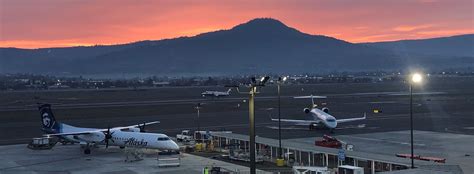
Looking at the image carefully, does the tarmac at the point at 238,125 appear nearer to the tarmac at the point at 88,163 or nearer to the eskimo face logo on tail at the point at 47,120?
the tarmac at the point at 88,163

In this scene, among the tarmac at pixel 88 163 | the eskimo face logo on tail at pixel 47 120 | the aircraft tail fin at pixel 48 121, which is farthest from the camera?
the eskimo face logo on tail at pixel 47 120

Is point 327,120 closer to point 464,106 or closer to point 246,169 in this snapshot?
point 246,169

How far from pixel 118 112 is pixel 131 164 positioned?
66.9m

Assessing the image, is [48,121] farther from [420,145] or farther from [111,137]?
[420,145]

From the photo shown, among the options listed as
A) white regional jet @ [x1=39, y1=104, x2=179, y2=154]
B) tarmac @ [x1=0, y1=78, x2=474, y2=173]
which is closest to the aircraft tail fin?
white regional jet @ [x1=39, y1=104, x2=179, y2=154]

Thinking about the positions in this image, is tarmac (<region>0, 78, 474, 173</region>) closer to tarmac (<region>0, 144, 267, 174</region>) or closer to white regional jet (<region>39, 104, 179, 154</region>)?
tarmac (<region>0, 144, 267, 174</region>)

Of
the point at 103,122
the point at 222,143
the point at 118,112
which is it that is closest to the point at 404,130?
the point at 222,143

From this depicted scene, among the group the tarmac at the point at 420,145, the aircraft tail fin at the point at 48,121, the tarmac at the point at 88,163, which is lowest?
the tarmac at the point at 88,163

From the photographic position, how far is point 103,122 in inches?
3856

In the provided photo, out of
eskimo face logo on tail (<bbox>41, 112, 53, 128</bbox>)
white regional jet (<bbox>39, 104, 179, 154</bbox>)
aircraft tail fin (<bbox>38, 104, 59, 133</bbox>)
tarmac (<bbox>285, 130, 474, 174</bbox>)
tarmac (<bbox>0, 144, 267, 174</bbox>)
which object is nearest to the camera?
tarmac (<bbox>0, 144, 267, 174</bbox>)

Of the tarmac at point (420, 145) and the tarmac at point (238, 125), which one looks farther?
the tarmac at point (238, 125)

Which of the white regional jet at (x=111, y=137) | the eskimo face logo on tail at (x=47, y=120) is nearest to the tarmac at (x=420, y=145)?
the white regional jet at (x=111, y=137)

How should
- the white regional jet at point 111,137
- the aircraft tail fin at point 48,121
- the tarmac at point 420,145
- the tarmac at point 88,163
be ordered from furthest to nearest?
the aircraft tail fin at point 48,121
the white regional jet at point 111,137
the tarmac at point 420,145
the tarmac at point 88,163

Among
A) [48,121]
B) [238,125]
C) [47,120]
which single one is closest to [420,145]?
[238,125]
